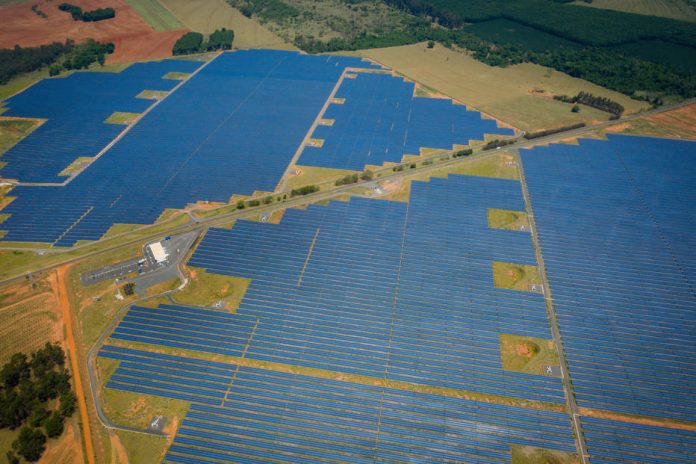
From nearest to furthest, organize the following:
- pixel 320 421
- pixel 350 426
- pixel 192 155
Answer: pixel 350 426 → pixel 320 421 → pixel 192 155

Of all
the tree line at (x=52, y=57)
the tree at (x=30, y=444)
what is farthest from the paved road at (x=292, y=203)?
the tree line at (x=52, y=57)

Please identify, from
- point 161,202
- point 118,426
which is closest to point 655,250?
point 118,426

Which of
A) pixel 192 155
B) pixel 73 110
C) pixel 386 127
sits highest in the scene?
pixel 386 127

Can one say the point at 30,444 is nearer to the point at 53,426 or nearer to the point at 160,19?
the point at 53,426

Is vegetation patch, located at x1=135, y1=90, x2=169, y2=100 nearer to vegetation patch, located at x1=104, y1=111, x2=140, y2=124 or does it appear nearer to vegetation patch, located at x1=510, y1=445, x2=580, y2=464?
vegetation patch, located at x1=104, y1=111, x2=140, y2=124

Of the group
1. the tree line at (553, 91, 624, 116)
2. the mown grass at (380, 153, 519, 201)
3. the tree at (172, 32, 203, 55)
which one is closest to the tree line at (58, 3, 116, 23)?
the tree at (172, 32, 203, 55)

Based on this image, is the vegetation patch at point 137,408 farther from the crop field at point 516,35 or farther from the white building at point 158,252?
the crop field at point 516,35

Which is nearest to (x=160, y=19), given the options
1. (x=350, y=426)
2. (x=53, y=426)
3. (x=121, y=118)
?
(x=121, y=118)
